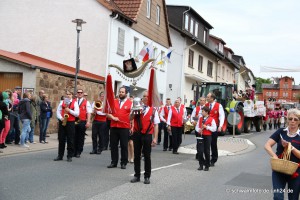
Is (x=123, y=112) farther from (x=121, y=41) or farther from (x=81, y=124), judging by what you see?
(x=121, y=41)

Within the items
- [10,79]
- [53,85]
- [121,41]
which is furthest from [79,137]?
[121,41]

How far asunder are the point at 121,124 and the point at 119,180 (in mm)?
1808

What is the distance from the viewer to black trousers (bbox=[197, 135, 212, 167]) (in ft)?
35.4

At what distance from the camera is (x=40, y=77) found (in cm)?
1830

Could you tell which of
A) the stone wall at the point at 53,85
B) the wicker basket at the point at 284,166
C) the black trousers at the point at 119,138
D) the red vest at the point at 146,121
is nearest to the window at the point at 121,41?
the stone wall at the point at 53,85

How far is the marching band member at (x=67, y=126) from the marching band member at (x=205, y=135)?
3246 mm

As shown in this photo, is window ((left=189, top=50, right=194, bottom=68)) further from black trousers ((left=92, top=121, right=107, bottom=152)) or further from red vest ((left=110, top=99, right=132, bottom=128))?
red vest ((left=110, top=99, right=132, bottom=128))

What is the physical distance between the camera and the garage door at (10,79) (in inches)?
744

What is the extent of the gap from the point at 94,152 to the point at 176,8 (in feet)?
84.3

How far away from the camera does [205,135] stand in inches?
430

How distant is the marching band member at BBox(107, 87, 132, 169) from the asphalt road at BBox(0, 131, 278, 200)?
376mm

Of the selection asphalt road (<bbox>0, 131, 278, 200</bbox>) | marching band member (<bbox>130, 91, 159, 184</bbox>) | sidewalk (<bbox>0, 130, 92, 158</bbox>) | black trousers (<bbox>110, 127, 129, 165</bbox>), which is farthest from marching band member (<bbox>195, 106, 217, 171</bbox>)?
sidewalk (<bbox>0, 130, 92, 158</bbox>)

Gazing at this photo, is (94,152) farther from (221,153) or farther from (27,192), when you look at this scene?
(27,192)

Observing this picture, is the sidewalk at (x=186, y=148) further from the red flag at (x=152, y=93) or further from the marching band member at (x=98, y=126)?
the red flag at (x=152, y=93)
